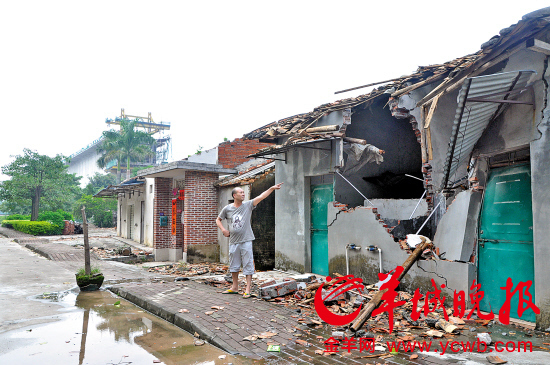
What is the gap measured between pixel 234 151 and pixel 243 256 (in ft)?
34.1

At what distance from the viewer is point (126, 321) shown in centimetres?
617

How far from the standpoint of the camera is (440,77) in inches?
299

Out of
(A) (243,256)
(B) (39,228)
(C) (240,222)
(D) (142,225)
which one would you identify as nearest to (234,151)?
(D) (142,225)

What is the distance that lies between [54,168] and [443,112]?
35925 millimetres

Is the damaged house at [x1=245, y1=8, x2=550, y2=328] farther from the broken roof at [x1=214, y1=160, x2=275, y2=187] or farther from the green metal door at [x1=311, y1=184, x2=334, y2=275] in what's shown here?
the broken roof at [x1=214, y1=160, x2=275, y2=187]

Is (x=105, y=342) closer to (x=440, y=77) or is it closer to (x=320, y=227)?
(x=320, y=227)

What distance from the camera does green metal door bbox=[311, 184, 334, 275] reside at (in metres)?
10.1

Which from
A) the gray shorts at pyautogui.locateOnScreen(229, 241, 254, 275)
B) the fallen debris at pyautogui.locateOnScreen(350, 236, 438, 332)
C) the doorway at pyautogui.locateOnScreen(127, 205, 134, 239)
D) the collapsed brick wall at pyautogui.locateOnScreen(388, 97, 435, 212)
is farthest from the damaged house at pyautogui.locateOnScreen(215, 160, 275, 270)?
the doorway at pyautogui.locateOnScreen(127, 205, 134, 239)

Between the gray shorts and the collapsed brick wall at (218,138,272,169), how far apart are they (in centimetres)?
984

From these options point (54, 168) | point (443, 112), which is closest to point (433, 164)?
point (443, 112)

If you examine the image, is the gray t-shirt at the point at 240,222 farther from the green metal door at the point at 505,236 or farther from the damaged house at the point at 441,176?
the green metal door at the point at 505,236

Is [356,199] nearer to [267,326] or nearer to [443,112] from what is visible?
[443,112]

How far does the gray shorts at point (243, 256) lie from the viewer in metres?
7.62

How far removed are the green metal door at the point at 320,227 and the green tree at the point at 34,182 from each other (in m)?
31.6
